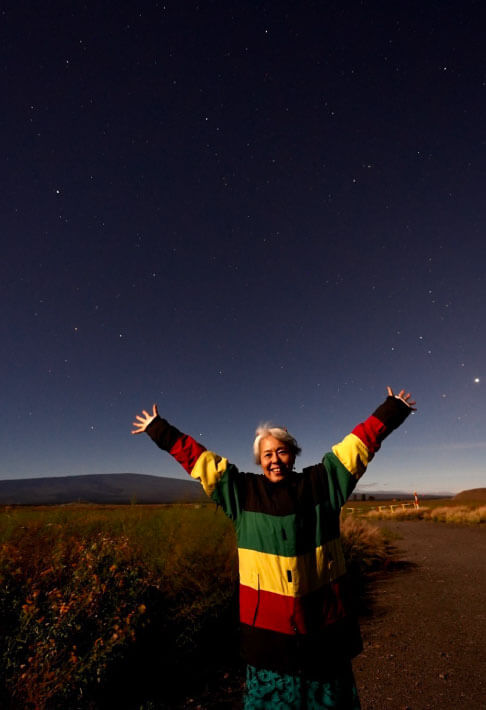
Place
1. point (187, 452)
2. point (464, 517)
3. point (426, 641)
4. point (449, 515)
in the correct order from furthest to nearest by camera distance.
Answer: point (449, 515) < point (464, 517) < point (426, 641) < point (187, 452)

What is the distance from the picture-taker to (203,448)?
→ 232 cm

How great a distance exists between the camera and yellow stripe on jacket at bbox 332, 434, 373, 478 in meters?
2.15

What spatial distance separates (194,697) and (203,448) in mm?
4103

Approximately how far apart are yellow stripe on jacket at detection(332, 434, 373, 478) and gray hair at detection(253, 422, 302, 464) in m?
0.41

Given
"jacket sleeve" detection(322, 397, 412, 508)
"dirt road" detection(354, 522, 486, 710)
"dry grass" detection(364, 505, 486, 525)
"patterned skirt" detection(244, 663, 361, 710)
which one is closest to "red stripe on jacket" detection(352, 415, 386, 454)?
"jacket sleeve" detection(322, 397, 412, 508)

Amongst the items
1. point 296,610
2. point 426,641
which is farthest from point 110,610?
point 426,641

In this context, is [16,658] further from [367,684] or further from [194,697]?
[367,684]

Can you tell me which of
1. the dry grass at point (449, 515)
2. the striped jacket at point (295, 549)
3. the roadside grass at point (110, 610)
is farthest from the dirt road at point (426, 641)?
the dry grass at point (449, 515)

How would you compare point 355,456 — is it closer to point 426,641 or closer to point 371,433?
point 371,433

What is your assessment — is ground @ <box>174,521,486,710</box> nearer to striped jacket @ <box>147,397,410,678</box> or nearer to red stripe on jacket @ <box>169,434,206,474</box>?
striped jacket @ <box>147,397,410,678</box>

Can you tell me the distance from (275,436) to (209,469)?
0.52 meters

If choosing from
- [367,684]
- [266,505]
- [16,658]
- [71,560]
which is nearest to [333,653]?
[266,505]

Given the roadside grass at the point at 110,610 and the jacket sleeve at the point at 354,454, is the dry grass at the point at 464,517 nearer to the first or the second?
the roadside grass at the point at 110,610

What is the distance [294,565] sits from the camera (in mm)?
2045
